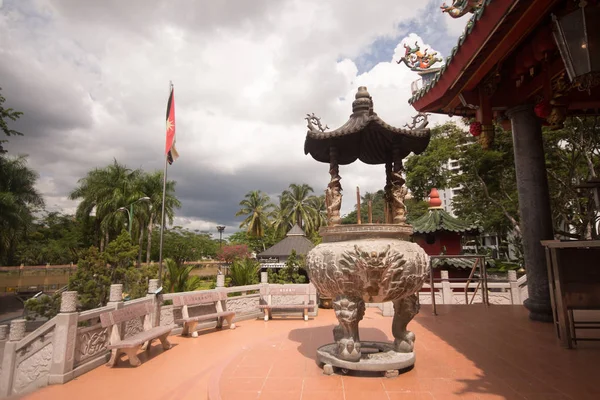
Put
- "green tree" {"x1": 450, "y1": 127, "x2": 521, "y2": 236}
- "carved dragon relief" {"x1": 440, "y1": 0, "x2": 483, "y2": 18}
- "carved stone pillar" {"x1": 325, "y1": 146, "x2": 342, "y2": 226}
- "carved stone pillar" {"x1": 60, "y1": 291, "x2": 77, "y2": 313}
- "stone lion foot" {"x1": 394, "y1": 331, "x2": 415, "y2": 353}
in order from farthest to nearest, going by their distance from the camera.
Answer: "green tree" {"x1": 450, "y1": 127, "x2": 521, "y2": 236}
"carved stone pillar" {"x1": 60, "y1": 291, "x2": 77, "y2": 313}
"carved stone pillar" {"x1": 325, "y1": 146, "x2": 342, "y2": 226}
"carved dragon relief" {"x1": 440, "y1": 0, "x2": 483, "y2": 18}
"stone lion foot" {"x1": 394, "y1": 331, "x2": 415, "y2": 353}

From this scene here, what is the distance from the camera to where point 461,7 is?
5070mm

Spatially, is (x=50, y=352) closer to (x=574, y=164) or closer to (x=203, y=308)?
(x=203, y=308)

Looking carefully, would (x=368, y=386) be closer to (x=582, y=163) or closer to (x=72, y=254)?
(x=582, y=163)

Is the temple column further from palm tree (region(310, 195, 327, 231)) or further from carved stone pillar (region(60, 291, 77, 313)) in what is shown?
palm tree (region(310, 195, 327, 231))

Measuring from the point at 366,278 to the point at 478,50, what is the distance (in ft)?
12.2

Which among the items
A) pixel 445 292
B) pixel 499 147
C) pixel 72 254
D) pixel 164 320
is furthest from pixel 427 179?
pixel 72 254

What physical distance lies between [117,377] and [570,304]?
6652 millimetres

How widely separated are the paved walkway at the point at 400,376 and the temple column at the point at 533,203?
18.6 inches

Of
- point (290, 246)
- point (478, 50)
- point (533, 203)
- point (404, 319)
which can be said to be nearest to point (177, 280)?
point (404, 319)

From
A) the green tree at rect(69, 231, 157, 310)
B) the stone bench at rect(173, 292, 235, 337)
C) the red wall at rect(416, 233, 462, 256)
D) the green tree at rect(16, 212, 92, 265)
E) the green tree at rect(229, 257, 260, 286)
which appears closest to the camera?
the stone bench at rect(173, 292, 235, 337)

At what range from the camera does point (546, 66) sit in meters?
5.35

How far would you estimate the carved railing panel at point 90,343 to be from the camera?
5480mm

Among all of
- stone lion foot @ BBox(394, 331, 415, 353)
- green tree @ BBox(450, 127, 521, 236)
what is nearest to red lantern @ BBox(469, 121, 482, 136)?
stone lion foot @ BBox(394, 331, 415, 353)

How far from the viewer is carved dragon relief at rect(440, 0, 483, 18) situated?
4879 millimetres
